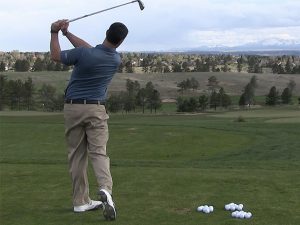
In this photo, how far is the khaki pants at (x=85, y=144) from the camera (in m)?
5.93

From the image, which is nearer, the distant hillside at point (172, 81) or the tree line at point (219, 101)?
the tree line at point (219, 101)

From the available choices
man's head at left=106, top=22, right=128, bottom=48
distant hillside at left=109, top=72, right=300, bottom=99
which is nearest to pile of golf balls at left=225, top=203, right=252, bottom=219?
man's head at left=106, top=22, right=128, bottom=48

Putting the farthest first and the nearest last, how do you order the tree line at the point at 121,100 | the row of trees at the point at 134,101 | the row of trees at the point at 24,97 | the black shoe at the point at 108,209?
the row of trees at the point at 24,97 → the tree line at the point at 121,100 → the row of trees at the point at 134,101 → the black shoe at the point at 108,209

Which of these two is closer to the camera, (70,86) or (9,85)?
(70,86)

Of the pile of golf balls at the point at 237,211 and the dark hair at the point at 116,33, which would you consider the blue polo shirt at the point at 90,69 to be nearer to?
the dark hair at the point at 116,33

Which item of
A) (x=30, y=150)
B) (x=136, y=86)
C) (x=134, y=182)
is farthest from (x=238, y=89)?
(x=134, y=182)

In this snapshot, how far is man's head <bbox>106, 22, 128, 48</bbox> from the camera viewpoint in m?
5.75

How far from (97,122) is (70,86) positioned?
49cm

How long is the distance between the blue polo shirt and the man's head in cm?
14

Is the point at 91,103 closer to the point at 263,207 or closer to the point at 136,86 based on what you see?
the point at 263,207

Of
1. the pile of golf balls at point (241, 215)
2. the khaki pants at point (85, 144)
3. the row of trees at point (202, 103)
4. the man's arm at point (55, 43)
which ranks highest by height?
the man's arm at point (55, 43)

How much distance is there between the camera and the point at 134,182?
7.92 metres

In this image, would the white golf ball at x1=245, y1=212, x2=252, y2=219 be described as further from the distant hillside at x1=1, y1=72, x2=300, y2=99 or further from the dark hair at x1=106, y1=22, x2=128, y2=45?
the distant hillside at x1=1, y1=72, x2=300, y2=99

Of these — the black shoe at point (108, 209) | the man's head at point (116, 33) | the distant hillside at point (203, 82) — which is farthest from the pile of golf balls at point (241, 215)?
the distant hillside at point (203, 82)
